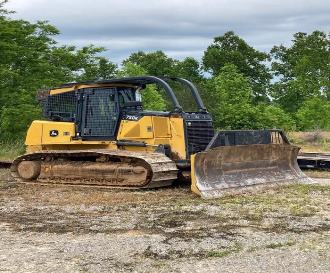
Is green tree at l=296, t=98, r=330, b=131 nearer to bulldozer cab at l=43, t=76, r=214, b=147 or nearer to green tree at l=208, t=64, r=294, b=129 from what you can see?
green tree at l=208, t=64, r=294, b=129

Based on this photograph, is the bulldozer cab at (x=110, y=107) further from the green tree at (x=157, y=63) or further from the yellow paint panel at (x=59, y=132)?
the green tree at (x=157, y=63)

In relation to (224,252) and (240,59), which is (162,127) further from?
(240,59)

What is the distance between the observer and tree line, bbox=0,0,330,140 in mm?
22094

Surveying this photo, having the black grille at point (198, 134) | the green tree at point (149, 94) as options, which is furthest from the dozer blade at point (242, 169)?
the green tree at point (149, 94)

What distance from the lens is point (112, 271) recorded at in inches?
245

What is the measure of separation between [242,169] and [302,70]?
43.0 m

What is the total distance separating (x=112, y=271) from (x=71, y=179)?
7505mm

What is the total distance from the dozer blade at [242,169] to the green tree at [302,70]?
122 ft

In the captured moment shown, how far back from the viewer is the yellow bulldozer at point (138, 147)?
12.3 m

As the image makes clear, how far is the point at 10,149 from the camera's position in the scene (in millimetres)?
20906

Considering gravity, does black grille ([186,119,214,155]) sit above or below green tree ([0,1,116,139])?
below

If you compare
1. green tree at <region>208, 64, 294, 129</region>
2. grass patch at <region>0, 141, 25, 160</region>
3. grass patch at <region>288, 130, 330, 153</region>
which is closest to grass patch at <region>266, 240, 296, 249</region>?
grass patch at <region>0, 141, 25, 160</region>

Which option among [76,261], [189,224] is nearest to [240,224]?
[189,224]

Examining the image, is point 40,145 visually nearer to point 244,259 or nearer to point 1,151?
point 1,151
